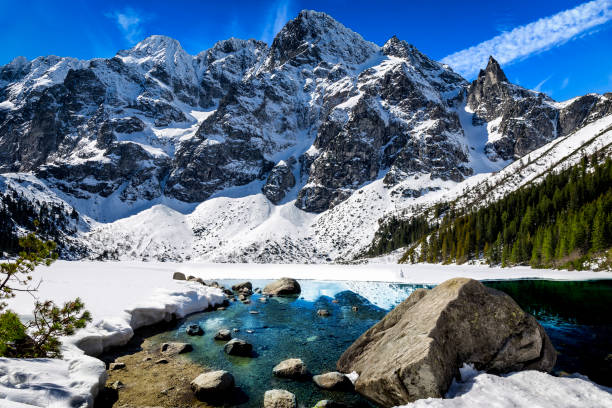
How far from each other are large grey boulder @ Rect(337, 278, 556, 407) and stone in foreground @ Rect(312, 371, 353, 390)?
1.86 ft

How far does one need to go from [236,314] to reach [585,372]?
75.6 feet

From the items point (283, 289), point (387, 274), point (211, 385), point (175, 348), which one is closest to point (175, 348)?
point (175, 348)

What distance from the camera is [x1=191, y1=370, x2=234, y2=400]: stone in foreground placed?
11.8m

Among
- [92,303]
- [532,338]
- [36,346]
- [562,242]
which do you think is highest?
[562,242]

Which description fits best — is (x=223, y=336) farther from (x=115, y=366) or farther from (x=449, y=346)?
(x=449, y=346)

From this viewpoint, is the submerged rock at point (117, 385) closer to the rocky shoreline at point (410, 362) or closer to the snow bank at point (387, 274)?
the rocky shoreline at point (410, 362)

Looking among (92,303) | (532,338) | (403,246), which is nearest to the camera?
(532,338)

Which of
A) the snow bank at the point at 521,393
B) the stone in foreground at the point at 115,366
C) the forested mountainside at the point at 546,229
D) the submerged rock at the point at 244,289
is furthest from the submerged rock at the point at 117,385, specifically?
the forested mountainside at the point at 546,229

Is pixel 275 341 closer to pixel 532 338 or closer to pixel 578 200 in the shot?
pixel 532 338

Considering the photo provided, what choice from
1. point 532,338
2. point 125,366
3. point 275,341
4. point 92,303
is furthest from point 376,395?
point 92,303

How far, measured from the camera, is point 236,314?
26.7 m

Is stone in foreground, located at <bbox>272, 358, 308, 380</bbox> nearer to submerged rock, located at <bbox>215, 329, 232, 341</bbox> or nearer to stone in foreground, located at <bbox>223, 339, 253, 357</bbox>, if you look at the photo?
stone in foreground, located at <bbox>223, 339, 253, 357</bbox>

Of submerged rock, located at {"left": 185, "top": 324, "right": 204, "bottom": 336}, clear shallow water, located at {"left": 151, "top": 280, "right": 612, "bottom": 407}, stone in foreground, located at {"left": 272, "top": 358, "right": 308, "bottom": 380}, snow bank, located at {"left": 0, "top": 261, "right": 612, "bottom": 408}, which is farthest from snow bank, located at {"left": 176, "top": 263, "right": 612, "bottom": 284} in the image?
stone in foreground, located at {"left": 272, "top": 358, "right": 308, "bottom": 380}

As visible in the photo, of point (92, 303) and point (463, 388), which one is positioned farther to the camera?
point (92, 303)
